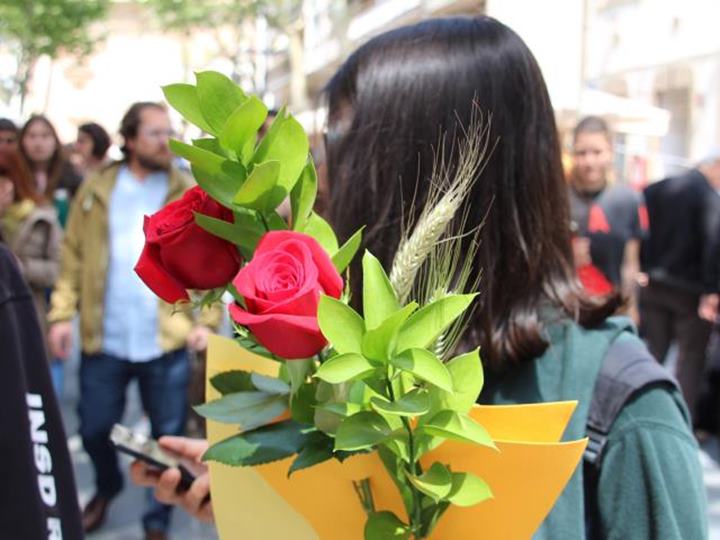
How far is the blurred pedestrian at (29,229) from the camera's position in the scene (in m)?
4.70

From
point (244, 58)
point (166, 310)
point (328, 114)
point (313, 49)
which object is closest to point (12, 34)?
point (244, 58)

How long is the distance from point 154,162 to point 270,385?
9.53 ft

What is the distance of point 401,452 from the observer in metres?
0.94

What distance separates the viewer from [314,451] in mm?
991

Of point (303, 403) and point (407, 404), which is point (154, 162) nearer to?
point (303, 403)

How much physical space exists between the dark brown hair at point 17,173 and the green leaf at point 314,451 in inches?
163

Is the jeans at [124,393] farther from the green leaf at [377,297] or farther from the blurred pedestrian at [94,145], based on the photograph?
the blurred pedestrian at [94,145]

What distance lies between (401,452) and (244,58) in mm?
25559

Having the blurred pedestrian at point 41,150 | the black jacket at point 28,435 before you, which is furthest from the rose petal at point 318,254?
the blurred pedestrian at point 41,150

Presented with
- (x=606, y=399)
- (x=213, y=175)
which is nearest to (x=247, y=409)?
(x=213, y=175)

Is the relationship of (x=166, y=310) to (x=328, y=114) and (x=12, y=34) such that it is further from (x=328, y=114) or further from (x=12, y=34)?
(x=12, y=34)

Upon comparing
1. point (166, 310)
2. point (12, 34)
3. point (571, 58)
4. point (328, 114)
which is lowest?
point (166, 310)

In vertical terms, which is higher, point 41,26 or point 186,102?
point 41,26

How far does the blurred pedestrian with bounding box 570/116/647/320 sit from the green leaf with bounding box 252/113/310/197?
4.09m
